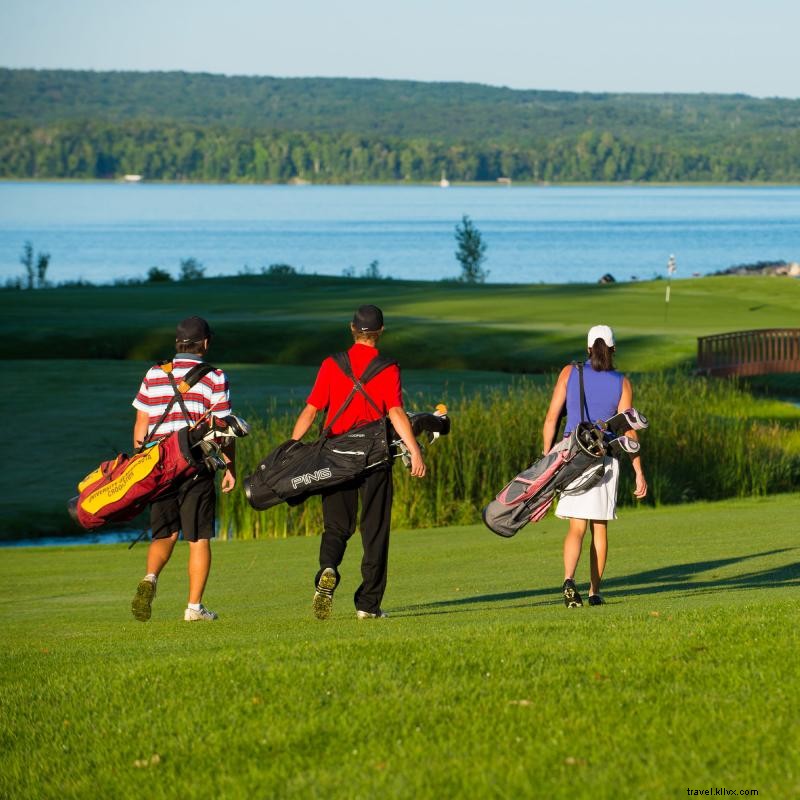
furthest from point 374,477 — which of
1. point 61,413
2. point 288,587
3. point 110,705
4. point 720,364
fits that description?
point 720,364

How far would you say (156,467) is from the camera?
10.0 metres

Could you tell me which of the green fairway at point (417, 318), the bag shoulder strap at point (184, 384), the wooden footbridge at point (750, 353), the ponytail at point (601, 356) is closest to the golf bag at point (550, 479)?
the ponytail at point (601, 356)

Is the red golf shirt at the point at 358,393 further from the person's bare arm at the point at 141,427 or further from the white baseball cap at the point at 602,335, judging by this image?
the white baseball cap at the point at 602,335

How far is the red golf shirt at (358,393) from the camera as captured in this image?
10133mm

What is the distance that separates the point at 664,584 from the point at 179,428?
4550 mm

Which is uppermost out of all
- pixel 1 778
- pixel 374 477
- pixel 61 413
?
pixel 374 477

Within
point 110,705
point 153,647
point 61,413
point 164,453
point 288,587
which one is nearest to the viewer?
point 110,705

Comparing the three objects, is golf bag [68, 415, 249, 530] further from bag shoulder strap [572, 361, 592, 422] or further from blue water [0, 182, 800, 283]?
blue water [0, 182, 800, 283]

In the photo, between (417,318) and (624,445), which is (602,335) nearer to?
(624,445)

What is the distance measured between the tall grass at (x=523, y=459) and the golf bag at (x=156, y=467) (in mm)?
9279

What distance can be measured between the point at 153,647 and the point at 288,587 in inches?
174

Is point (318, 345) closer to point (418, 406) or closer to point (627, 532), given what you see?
point (418, 406)

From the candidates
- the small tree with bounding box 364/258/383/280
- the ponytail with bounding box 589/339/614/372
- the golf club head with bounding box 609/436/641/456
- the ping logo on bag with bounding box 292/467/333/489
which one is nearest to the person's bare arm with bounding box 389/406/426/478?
the ping logo on bag with bounding box 292/467/333/489

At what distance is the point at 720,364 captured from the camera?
108 ft
